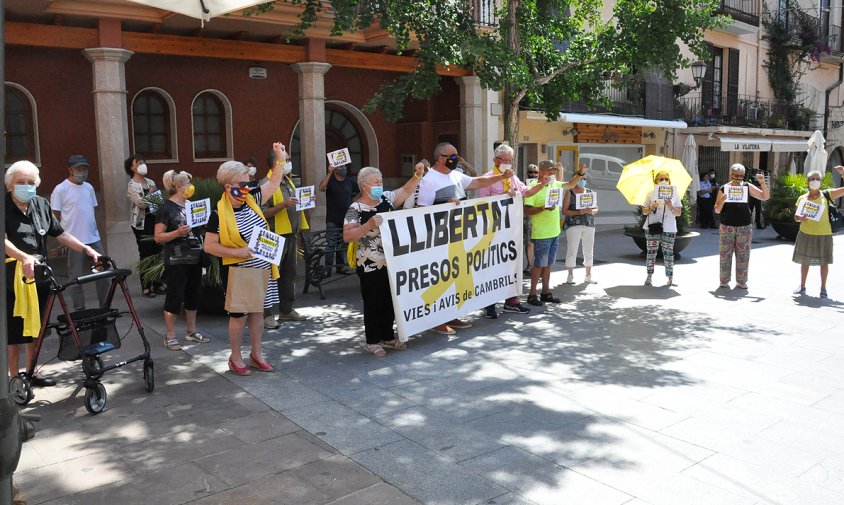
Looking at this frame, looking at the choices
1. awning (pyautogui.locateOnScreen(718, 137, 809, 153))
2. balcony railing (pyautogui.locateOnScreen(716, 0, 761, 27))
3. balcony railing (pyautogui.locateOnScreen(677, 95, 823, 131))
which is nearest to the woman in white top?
awning (pyautogui.locateOnScreen(718, 137, 809, 153))

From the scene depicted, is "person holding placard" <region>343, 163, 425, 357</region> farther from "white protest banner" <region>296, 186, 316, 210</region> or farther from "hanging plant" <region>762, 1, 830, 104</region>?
"hanging plant" <region>762, 1, 830, 104</region>

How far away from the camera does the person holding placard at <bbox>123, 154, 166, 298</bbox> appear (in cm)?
938

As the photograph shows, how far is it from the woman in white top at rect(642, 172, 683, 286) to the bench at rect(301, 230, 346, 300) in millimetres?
4510

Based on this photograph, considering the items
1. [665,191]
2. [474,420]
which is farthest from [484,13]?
[474,420]

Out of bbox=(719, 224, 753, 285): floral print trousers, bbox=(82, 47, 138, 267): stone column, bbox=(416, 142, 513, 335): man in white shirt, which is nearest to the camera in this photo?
bbox=(416, 142, 513, 335): man in white shirt

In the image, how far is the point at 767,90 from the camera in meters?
27.5

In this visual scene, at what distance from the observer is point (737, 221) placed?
10398 millimetres

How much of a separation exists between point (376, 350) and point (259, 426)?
1957 millimetres

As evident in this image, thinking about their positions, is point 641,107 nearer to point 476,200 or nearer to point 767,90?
point 767,90

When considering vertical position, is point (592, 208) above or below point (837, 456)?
above

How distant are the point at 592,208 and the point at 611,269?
6.82 feet

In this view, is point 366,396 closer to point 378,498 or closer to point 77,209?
point 378,498

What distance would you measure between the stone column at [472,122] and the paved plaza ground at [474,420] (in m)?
8.38

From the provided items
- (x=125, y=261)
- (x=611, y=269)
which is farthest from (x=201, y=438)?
(x=611, y=269)
